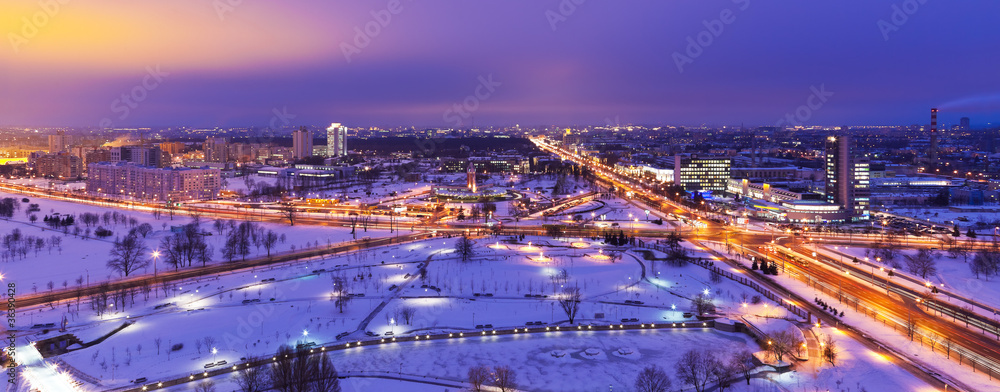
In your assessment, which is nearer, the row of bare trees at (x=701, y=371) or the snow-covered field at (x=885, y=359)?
the row of bare trees at (x=701, y=371)

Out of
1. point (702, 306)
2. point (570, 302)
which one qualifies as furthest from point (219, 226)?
point (702, 306)

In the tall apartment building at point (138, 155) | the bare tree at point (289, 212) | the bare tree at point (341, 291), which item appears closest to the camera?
the bare tree at point (341, 291)

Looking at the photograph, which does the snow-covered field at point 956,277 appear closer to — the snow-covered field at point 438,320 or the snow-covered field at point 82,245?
the snow-covered field at point 438,320

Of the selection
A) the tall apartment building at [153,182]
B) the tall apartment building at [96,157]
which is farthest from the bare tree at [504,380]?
the tall apartment building at [96,157]

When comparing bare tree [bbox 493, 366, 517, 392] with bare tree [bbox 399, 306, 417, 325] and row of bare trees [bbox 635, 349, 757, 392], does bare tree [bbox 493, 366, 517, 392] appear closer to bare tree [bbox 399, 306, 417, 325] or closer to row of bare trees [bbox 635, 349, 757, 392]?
row of bare trees [bbox 635, 349, 757, 392]

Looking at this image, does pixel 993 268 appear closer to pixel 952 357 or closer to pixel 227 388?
pixel 952 357

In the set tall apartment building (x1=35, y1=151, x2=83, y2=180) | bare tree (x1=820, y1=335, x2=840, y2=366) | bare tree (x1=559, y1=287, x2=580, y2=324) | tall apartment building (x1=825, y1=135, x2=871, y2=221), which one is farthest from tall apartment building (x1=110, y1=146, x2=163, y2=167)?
bare tree (x1=820, y1=335, x2=840, y2=366)

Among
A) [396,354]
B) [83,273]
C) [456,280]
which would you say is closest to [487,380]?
[396,354]
